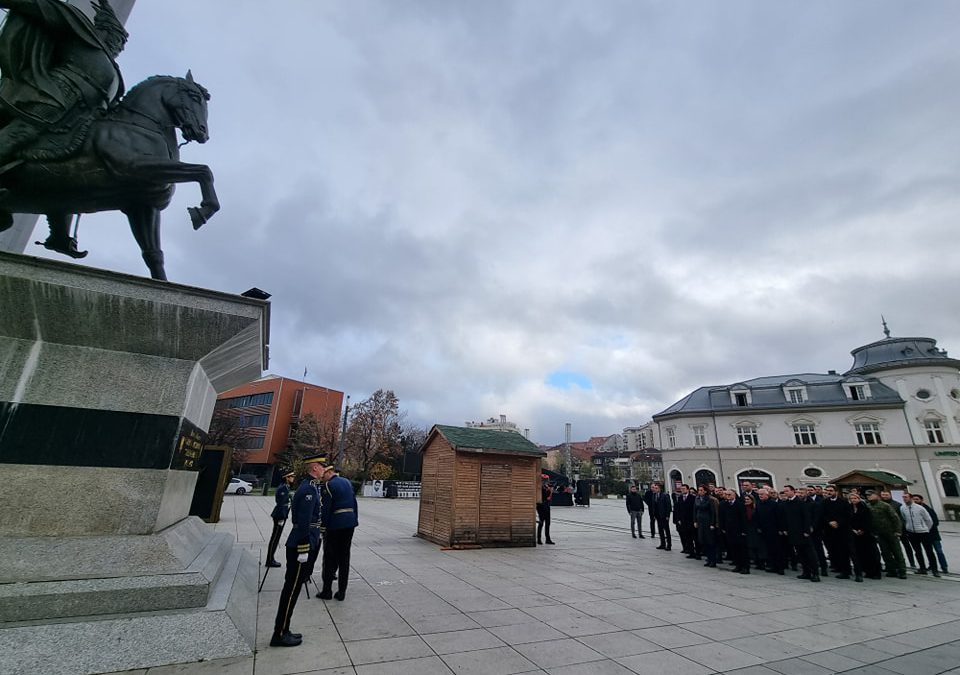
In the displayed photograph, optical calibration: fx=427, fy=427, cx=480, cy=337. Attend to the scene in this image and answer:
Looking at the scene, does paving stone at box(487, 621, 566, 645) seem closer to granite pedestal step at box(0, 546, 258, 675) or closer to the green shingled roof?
granite pedestal step at box(0, 546, 258, 675)

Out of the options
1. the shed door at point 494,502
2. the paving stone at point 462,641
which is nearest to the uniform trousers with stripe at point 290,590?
the paving stone at point 462,641

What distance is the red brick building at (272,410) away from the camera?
56.0 meters

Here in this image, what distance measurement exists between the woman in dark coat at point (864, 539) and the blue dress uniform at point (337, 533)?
1092cm

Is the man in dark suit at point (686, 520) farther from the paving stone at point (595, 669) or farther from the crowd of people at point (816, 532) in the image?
the paving stone at point (595, 669)

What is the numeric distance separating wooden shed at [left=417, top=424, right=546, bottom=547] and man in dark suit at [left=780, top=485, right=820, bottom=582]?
6016 mm

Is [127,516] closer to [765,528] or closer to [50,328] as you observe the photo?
[50,328]

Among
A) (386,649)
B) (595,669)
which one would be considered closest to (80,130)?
(386,649)

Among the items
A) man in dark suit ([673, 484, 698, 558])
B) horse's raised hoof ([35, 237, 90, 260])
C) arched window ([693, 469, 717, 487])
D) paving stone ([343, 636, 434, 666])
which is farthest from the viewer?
arched window ([693, 469, 717, 487])

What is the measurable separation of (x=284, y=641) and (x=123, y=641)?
1360 mm

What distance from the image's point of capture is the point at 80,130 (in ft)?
14.9

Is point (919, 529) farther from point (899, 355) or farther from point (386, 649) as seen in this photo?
point (899, 355)

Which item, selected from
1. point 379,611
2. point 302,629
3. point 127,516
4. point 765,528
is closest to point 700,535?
point 765,528

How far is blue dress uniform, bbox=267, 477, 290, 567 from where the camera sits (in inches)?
300

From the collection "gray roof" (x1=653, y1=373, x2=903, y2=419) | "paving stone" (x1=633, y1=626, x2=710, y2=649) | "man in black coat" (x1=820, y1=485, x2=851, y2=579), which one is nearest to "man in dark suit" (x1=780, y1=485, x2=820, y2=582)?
"man in black coat" (x1=820, y1=485, x2=851, y2=579)
